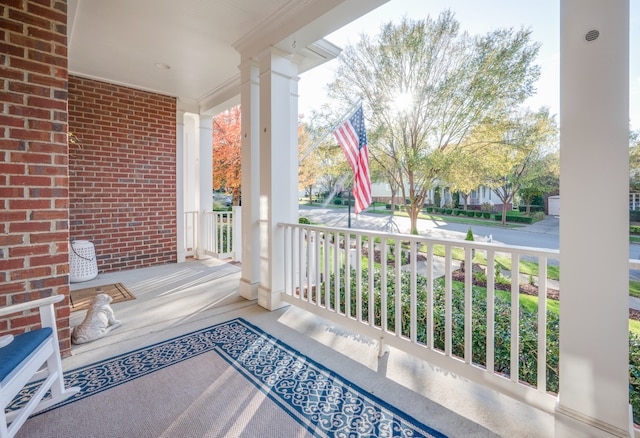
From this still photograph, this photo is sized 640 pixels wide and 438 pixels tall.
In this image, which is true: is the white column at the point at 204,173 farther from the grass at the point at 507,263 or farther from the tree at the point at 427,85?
the grass at the point at 507,263

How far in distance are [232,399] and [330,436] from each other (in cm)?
62

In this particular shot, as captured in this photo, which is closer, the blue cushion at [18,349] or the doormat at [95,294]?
the blue cushion at [18,349]

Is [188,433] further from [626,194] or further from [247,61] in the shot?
[247,61]

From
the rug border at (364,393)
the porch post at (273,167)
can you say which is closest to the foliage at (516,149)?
the porch post at (273,167)

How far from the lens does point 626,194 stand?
115 centimetres

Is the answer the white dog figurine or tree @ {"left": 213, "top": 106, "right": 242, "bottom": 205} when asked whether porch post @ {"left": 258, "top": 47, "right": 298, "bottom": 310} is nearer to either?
the white dog figurine

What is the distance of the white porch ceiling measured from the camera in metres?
2.54

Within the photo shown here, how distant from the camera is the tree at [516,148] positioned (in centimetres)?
454

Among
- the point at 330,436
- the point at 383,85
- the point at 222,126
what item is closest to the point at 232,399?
the point at 330,436

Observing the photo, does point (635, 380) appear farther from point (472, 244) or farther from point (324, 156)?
point (324, 156)

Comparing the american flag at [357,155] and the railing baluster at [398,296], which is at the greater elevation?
the american flag at [357,155]

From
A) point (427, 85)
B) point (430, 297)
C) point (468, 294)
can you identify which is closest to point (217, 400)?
point (430, 297)

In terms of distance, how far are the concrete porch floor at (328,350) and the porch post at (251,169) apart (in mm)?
403

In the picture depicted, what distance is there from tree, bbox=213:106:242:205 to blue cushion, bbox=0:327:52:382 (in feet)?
20.2
